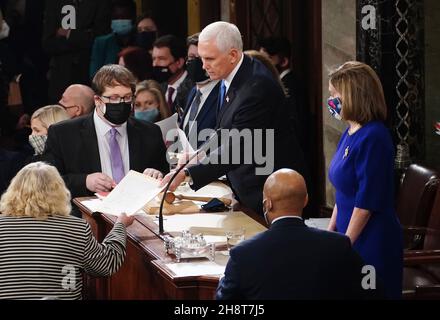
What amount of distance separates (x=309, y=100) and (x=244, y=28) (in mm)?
1091

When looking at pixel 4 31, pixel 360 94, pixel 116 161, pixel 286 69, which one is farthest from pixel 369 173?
pixel 4 31

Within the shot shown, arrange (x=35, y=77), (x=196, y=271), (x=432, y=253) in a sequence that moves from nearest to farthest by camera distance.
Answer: (x=196, y=271)
(x=432, y=253)
(x=35, y=77)

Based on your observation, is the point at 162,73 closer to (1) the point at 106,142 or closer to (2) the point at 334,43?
(2) the point at 334,43

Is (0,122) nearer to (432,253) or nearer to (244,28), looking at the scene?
(244,28)

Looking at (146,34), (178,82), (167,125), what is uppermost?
(146,34)

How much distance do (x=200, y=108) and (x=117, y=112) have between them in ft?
4.74

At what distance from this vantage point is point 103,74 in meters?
5.74

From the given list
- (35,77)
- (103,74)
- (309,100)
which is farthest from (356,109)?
(35,77)

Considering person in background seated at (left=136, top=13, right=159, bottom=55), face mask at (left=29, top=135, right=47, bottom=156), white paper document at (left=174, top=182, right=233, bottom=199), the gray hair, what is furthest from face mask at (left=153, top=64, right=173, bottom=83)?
the gray hair

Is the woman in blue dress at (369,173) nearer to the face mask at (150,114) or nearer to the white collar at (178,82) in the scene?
the face mask at (150,114)

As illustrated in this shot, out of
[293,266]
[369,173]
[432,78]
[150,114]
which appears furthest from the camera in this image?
[150,114]

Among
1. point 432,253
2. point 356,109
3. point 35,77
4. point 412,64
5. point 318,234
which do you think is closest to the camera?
point 318,234

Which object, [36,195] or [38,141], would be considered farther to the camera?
[38,141]

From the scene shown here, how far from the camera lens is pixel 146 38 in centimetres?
971
